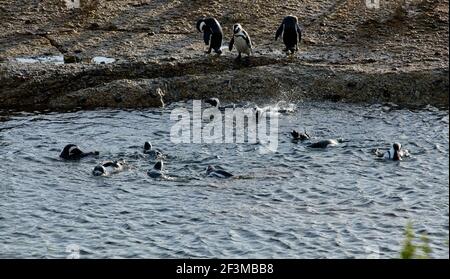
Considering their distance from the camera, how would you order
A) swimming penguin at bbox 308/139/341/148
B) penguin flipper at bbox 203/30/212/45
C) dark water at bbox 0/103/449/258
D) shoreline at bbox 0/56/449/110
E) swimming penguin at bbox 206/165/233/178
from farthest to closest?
penguin flipper at bbox 203/30/212/45 → shoreline at bbox 0/56/449/110 → swimming penguin at bbox 308/139/341/148 → swimming penguin at bbox 206/165/233/178 → dark water at bbox 0/103/449/258

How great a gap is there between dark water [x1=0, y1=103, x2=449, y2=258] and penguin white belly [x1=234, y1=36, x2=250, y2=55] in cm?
253

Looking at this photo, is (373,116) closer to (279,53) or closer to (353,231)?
(279,53)

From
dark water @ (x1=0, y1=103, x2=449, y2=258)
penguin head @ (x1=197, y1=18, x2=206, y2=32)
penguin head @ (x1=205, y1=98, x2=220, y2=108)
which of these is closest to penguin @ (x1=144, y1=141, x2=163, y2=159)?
dark water @ (x1=0, y1=103, x2=449, y2=258)

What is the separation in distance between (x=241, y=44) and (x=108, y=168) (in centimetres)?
577

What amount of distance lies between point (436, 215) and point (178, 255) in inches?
142

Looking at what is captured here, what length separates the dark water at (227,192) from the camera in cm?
1206

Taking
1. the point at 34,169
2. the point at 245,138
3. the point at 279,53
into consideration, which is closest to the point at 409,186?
the point at 245,138

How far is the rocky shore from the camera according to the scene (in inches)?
733

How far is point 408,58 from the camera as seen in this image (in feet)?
65.4

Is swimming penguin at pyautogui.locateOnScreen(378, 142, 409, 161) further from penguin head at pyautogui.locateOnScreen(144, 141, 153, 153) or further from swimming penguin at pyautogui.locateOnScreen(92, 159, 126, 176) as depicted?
swimming penguin at pyautogui.locateOnScreen(92, 159, 126, 176)

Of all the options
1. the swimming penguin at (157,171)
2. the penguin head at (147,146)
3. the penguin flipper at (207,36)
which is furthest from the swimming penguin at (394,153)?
the penguin flipper at (207,36)

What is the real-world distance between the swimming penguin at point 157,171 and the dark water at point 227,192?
0.09 meters

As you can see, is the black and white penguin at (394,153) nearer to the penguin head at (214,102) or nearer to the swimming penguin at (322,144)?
the swimming penguin at (322,144)
